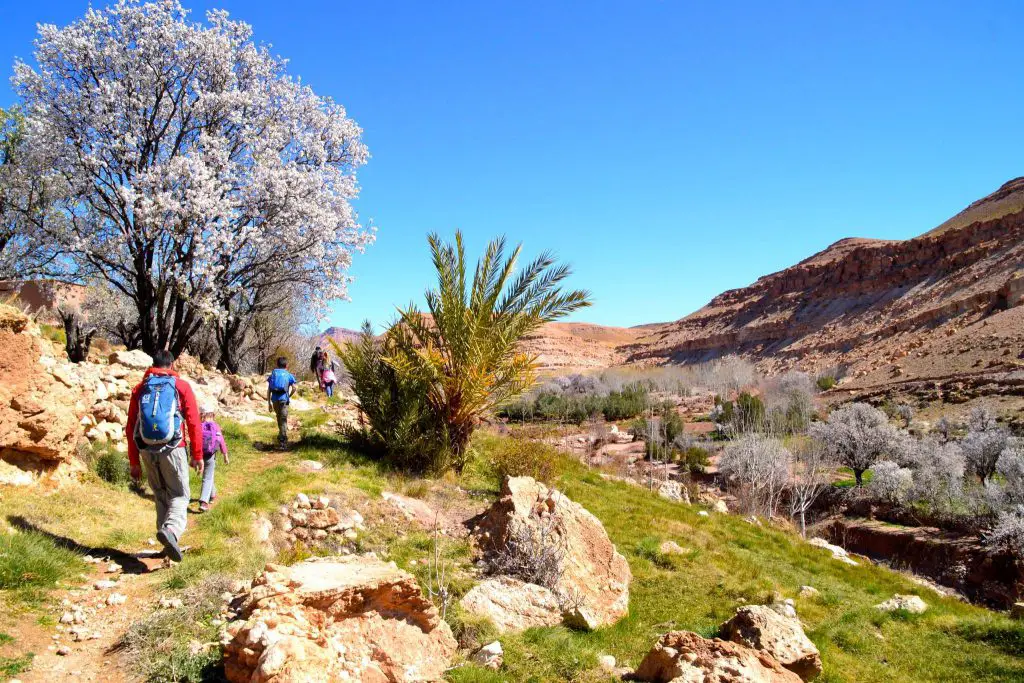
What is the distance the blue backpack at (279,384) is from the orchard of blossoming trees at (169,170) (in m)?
3.93

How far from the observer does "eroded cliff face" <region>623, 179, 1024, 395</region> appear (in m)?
43.4

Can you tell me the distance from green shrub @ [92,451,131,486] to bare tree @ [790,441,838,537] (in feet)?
57.0

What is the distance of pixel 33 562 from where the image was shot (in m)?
4.32

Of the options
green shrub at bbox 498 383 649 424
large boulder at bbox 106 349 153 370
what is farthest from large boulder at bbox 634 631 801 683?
green shrub at bbox 498 383 649 424

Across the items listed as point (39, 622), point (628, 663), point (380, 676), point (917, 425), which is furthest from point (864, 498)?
point (39, 622)

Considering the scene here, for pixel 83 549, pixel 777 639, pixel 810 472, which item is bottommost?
pixel 810 472

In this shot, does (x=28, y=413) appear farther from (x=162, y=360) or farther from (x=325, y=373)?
(x=325, y=373)

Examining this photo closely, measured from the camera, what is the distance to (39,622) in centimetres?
383

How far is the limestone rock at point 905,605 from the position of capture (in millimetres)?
7684

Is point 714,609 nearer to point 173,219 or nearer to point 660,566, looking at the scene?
point 660,566

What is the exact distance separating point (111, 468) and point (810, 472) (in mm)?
19199

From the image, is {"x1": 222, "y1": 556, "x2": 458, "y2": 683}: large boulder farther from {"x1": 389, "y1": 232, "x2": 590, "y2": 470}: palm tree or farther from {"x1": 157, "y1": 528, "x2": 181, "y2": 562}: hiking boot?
{"x1": 389, "y1": 232, "x2": 590, "y2": 470}: palm tree

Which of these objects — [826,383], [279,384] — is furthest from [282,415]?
[826,383]

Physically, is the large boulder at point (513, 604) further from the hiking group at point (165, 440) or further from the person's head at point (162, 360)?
the person's head at point (162, 360)
